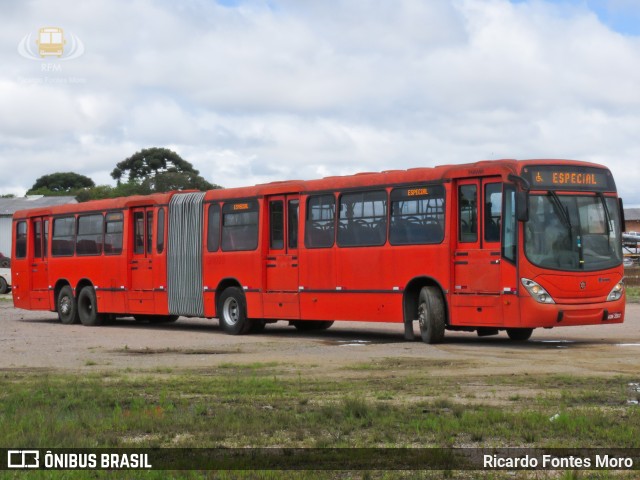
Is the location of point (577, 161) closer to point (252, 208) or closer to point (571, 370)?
point (571, 370)

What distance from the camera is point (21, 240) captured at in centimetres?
3406

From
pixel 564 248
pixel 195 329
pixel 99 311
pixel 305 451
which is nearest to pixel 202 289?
pixel 195 329

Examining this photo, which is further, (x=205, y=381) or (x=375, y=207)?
(x=375, y=207)

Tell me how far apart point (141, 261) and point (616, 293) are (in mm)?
12197

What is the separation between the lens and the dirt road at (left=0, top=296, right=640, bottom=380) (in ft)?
55.6

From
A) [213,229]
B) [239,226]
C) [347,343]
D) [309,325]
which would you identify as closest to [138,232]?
[213,229]

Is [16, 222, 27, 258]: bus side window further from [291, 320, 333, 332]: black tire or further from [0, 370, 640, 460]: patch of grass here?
[0, 370, 640, 460]: patch of grass

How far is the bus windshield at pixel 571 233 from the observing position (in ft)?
64.6

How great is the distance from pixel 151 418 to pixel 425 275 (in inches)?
420

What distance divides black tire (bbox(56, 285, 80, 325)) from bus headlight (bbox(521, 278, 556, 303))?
15.0 metres

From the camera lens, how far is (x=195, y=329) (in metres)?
27.8

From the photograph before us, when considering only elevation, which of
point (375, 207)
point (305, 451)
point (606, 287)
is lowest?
point (305, 451)

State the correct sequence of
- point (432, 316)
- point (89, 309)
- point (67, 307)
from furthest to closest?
1. point (67, 307)
2. point (89, 309)
3. point (432, 316)

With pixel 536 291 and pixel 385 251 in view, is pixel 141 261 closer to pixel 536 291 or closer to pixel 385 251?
pixel 385 251
